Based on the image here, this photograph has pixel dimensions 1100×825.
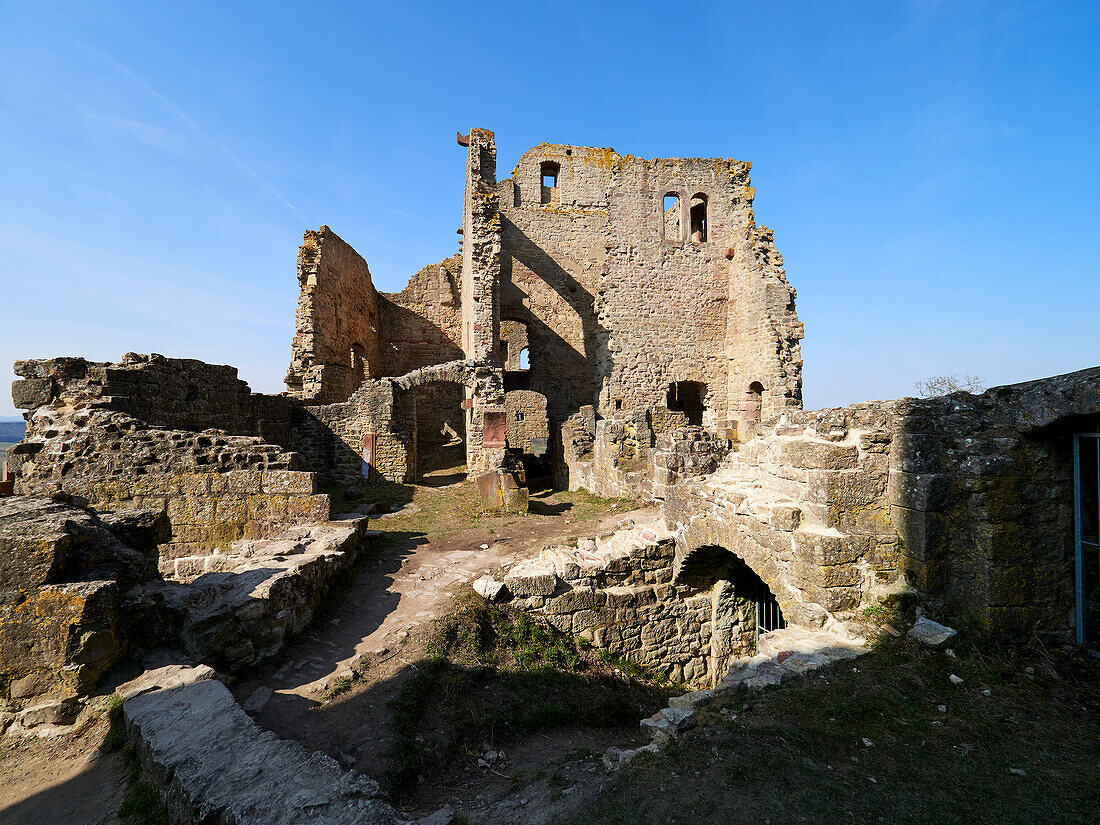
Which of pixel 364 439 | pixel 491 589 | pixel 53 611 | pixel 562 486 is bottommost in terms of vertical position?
pixel 491 589

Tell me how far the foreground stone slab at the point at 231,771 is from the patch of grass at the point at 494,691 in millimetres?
1109

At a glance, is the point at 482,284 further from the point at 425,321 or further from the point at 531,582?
the point at 531,582

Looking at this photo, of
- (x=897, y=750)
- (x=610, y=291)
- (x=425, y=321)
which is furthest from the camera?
(x=425, y=321)

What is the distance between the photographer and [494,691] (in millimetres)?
4594

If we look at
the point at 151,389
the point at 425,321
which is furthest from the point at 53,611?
the point at 425,321

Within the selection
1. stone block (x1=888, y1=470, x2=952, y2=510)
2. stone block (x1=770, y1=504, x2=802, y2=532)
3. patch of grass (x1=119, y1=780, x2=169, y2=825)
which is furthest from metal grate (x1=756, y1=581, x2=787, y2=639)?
patch of grass (x1=119, y1=780, x2=169, y2=825)

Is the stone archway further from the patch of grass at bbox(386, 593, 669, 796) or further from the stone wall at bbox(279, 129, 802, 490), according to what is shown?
the stone wall at bbox(279, 129, 802, 490)

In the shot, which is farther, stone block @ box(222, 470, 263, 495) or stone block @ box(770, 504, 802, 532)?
stone block @ box(222, 470, 263, 495)

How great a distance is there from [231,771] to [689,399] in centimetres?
1834

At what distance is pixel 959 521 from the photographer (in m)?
4.07

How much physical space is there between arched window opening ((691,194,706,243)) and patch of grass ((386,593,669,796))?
1610cm

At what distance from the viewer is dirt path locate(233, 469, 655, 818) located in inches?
142

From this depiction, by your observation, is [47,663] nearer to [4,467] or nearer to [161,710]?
[161,710]

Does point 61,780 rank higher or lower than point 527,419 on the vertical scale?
lower
